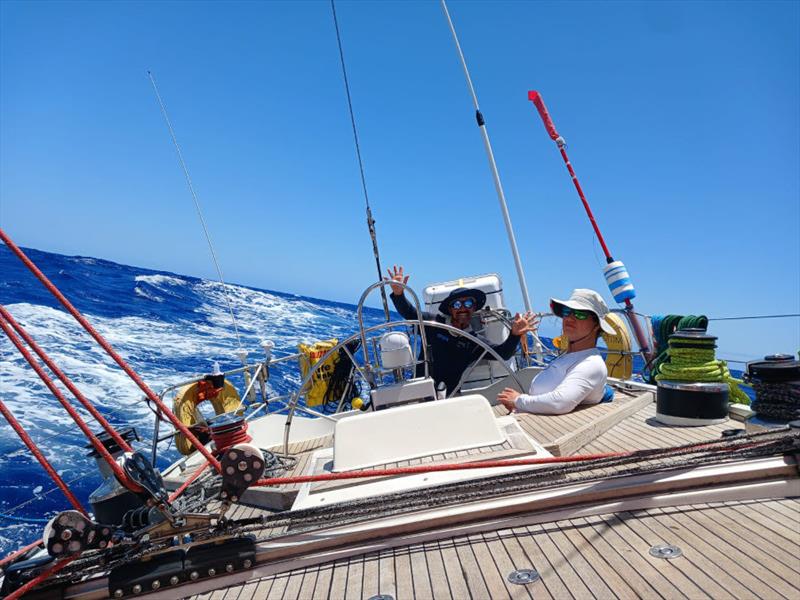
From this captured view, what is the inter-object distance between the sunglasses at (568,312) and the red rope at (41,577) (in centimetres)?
298

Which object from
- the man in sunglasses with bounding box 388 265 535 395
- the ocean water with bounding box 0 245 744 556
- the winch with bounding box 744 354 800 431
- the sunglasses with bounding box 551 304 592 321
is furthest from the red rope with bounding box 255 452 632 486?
the man in sunglasses with bounding box 388 265 535 395

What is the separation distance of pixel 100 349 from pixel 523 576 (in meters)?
13.7

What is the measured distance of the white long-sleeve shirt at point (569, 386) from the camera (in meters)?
3.48

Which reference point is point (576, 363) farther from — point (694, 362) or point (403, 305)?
point (403, 305)

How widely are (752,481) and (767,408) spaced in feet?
2.17

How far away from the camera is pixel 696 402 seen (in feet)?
10.3

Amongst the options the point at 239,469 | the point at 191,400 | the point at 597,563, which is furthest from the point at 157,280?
the point at 597,563

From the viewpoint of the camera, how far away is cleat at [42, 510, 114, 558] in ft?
5.94

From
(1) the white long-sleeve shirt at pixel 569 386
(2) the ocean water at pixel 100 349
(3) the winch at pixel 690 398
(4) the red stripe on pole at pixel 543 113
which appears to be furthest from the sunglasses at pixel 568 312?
(4) the red stripe on pole at pixel 543 113

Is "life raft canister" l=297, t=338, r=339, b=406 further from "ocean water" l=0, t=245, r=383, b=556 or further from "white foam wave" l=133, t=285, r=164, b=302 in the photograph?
"white foam wave" l=133, t=285, r=164, b=302

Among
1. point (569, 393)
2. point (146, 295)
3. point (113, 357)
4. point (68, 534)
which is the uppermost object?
point (146, 295)

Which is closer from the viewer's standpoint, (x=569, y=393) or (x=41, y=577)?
(x=41, y=577)

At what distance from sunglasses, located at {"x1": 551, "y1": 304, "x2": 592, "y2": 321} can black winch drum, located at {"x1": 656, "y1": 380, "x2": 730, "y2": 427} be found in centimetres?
63

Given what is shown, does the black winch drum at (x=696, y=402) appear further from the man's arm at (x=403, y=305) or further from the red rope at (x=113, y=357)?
the man's arm at (x=403, y=305)
